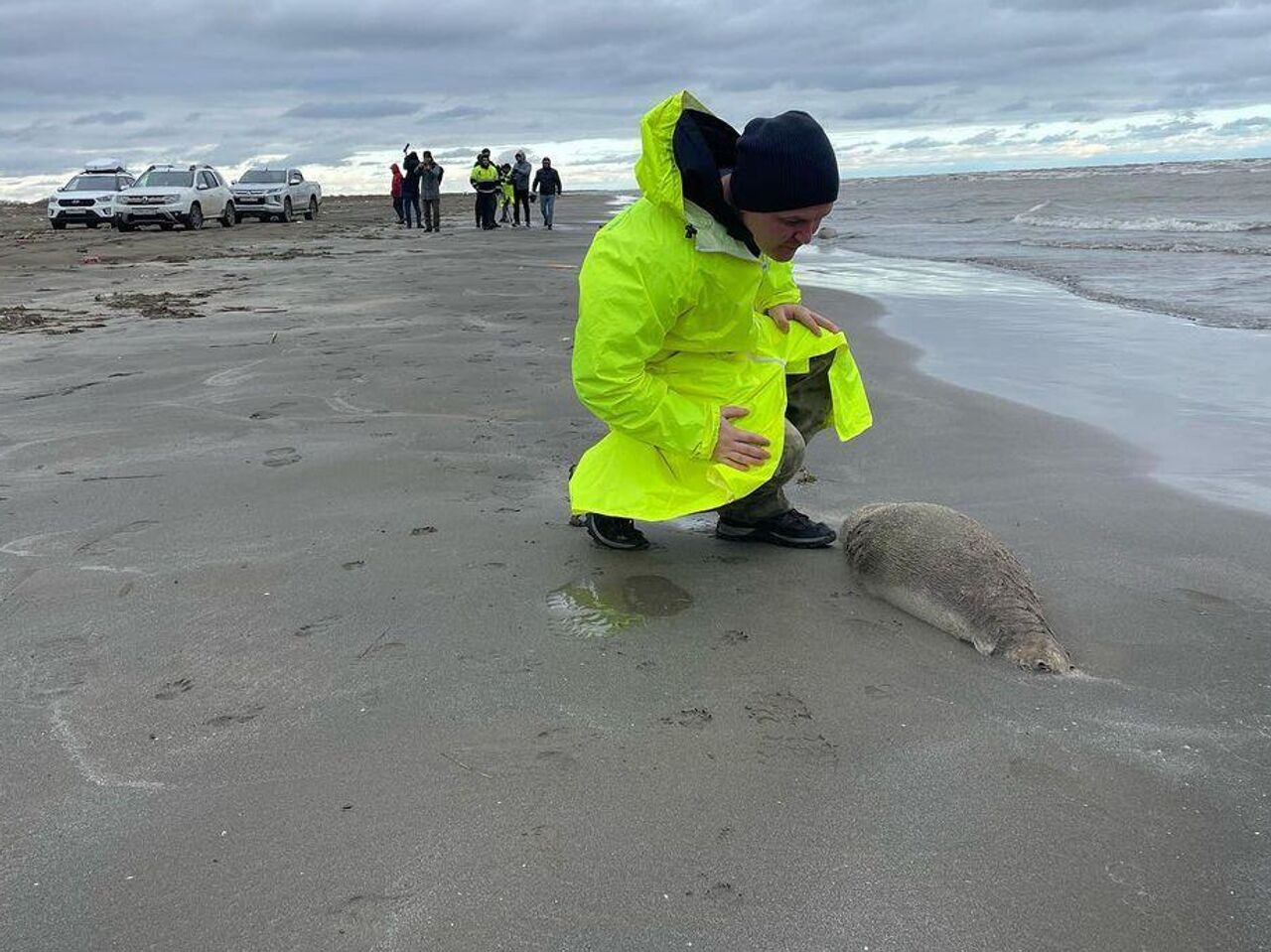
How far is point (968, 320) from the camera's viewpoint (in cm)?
932

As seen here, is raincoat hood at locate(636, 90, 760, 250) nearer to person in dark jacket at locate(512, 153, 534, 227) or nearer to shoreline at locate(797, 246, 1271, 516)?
shoreline at locate(797, 246, 1271, 516)

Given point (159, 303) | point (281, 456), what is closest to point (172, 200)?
point (159, 303)

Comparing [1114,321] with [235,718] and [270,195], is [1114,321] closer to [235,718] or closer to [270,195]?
[235,718]

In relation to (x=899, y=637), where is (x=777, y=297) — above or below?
above

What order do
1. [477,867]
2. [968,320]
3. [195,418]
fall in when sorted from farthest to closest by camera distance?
[968,320]
[195,418]
[477,867]

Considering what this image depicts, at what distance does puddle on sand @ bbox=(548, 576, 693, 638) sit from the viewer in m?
3.08

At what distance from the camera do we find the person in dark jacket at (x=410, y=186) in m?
25.9

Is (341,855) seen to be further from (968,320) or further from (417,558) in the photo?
(968,320)

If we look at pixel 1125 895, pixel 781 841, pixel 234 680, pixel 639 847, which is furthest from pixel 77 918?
pixel 1125 895

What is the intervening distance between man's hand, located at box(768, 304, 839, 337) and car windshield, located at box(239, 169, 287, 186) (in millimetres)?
29796

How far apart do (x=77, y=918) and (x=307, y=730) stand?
70 centimetres

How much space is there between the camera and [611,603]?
3236 millimetres

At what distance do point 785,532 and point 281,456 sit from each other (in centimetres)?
253

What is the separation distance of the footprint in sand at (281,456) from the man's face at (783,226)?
2.69 meters
